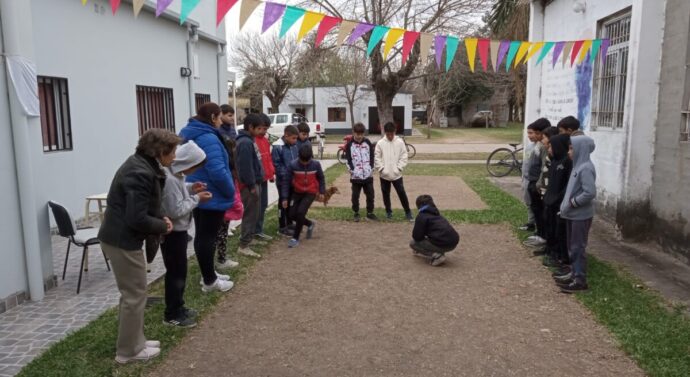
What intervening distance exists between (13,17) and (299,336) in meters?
3.70

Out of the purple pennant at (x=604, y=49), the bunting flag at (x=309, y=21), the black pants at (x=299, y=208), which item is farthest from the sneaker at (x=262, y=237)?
the purple pennant at (x=604, y=49)

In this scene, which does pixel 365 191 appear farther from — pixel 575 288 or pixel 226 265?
pixel 575 288

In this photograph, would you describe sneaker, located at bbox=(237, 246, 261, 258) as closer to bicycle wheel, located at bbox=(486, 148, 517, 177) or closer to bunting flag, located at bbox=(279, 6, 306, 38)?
bunting flag, located at bbox=(279, 6, 306, 38)

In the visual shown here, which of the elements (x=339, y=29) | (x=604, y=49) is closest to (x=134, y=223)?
(x=339, y=29)

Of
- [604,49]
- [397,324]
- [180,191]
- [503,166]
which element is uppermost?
[604,49]

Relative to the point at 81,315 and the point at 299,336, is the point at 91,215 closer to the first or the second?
the point at 81,315

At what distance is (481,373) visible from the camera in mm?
3391

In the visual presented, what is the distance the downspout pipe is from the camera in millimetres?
4383

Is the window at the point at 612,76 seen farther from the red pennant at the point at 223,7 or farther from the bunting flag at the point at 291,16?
the red pennant at the point at 223,7

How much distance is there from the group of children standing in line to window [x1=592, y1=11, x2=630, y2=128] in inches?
80.4

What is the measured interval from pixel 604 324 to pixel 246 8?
425cm

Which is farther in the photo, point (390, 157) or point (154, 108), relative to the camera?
point (154, 108)

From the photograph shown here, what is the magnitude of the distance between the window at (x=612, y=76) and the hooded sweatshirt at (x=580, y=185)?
315 centimetres

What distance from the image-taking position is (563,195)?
5.50 meters
